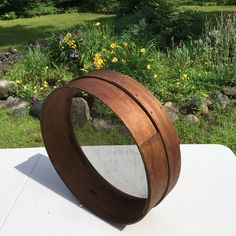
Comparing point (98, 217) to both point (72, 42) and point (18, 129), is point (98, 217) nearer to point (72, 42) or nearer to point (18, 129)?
point (18, 129)

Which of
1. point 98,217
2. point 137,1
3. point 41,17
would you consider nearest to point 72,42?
point 98,217

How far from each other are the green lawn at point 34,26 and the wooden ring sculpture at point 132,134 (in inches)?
302

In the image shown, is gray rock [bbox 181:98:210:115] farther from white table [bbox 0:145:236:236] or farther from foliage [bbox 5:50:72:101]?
white table [bbox 0:145:236:236]

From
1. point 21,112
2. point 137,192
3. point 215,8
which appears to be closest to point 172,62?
point 21,112

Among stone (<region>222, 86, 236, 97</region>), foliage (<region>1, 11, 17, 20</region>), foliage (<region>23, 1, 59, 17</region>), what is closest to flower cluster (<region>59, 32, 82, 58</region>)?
stone (<region>222, 86, 236, 97</region>)

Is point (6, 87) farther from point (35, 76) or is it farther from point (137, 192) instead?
point (137, 192)

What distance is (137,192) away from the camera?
2.64 m

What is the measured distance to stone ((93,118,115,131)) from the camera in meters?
3.09

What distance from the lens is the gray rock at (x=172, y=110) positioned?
5.12 meters

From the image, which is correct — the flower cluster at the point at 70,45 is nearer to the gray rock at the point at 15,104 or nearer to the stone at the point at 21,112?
Answer: the gray rock at the point at 15,104

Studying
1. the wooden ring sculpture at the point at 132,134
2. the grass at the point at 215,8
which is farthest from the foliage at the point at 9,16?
the wooden ring sculpture at the point at 132,134

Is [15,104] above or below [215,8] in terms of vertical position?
above

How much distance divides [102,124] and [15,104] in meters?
2.86

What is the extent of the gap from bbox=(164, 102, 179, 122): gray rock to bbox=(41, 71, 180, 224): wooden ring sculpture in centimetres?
235
